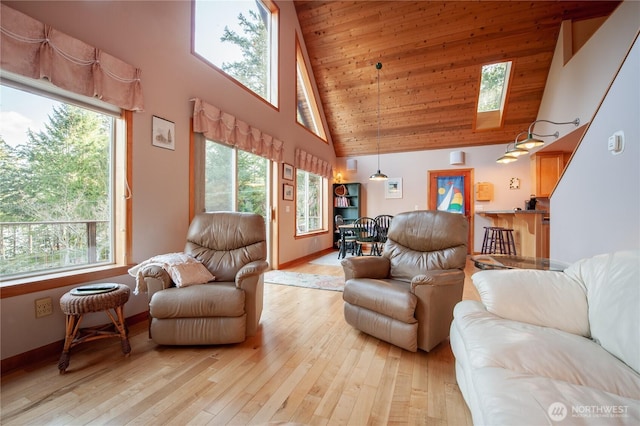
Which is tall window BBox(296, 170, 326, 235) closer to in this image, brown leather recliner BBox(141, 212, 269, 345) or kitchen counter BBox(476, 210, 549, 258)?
brown leather recliner BBox(141, 212, 269, 345)

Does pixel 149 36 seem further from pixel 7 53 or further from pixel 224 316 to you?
pixel 224 316

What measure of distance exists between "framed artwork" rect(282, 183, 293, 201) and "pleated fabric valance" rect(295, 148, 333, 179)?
1.74 ft

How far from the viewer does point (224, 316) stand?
195 cm

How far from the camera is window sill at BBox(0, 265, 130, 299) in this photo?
167 centimetres

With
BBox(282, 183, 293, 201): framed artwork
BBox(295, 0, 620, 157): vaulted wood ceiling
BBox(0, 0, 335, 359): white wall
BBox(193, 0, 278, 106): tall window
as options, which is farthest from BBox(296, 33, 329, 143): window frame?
BBox(0, 0, 335, 359): white wall

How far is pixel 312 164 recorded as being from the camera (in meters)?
5.64

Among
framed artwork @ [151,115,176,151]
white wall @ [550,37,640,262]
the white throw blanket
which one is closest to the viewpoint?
white wall @ [550,37,640,262]

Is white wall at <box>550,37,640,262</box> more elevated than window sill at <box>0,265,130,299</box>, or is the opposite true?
white wall at <box>550,37,640,262</box>

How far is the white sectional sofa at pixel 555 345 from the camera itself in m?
0.77

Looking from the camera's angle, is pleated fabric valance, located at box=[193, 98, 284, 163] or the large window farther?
pleated fabric valance, located at box=[193, 98, 284, 163]

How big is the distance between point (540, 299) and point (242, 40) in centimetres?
462

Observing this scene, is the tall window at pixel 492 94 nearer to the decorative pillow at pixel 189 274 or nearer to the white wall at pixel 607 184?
the white wall at pixel 607 184

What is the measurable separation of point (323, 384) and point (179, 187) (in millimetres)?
2359

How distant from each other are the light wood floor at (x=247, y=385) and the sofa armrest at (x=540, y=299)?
0.59 m
